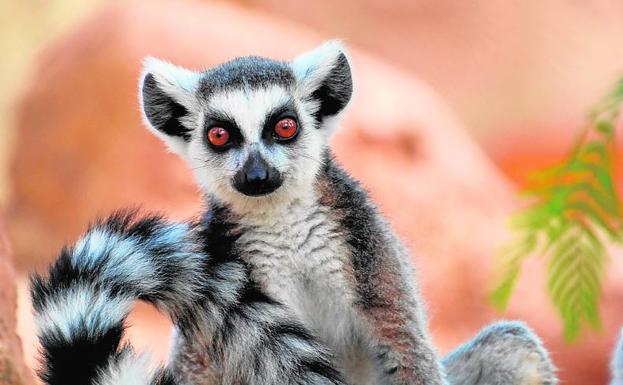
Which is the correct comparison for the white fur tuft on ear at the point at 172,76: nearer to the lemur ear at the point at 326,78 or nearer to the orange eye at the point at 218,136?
the orange eye at the point at 218,136

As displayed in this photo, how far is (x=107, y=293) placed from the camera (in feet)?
8.13

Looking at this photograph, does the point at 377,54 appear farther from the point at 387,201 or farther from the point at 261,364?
the point at 261,364

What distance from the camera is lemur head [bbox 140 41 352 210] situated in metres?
2.79

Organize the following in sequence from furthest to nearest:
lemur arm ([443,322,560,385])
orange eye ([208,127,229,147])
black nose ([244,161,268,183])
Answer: lemur arm ([443,322,560,385]) → orange eye ([208,127,229,147]) → black nose ([244,161,268,183])

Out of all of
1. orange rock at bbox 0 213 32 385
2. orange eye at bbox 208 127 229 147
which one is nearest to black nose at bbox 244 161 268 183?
orange eye at bbox 208 127 229 147

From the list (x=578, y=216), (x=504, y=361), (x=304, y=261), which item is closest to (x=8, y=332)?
(x=304, y=261)

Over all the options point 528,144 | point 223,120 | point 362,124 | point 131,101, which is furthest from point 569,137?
point 223,120

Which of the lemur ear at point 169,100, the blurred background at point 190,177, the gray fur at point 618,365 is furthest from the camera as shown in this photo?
the blurred background at point 190,177

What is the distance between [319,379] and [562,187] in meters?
1.04

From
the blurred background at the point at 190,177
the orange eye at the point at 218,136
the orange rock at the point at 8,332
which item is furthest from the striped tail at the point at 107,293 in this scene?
the blurred background at the point at 190,177

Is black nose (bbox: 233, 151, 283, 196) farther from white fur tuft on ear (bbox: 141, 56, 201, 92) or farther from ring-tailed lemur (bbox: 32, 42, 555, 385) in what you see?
white fur tuft on ear (bbox: 141, 56, 201, 92)

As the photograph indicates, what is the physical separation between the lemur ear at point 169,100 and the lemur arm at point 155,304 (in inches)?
17.3

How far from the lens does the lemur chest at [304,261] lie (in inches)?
108

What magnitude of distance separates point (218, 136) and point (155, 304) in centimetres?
53
